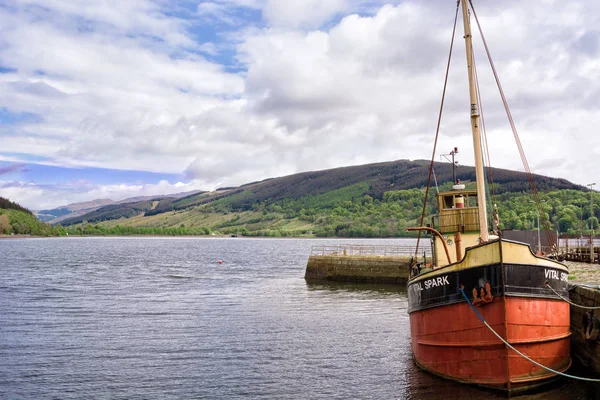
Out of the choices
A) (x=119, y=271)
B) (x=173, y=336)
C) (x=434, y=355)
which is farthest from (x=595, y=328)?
(x=119, y=271)

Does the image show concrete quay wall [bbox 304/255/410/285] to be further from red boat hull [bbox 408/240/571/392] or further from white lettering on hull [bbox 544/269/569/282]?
red boat hull [bbox 408/240/571/392]

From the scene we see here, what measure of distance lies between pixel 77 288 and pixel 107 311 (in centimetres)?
1642

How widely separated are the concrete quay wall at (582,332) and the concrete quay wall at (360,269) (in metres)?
33.5

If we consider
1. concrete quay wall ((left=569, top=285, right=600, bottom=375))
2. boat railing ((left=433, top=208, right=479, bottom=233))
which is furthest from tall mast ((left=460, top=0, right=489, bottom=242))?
boat railing ((left=433, top=208, right=479, bottom=233))

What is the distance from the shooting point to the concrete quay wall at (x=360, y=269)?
2194 inches

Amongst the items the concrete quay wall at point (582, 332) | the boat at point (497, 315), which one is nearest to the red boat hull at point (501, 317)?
the boat at point (497, 315)

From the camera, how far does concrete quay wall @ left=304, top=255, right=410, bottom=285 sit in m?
55.7

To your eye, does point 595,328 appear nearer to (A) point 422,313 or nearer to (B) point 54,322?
(A) point 422,313

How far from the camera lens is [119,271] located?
245 feet

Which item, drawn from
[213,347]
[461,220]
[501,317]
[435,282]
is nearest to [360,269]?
[213,347]

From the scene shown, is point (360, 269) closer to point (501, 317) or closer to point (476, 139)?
point (476, 139)

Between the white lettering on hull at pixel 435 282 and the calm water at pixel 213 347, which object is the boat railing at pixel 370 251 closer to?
the calm water at pixel 213 347

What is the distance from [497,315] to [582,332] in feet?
16.1

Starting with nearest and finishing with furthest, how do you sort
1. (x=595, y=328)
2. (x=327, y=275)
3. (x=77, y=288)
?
1. (x=595, y=328)
2. (x=77, y=288)
3. (x=327, y=275)
